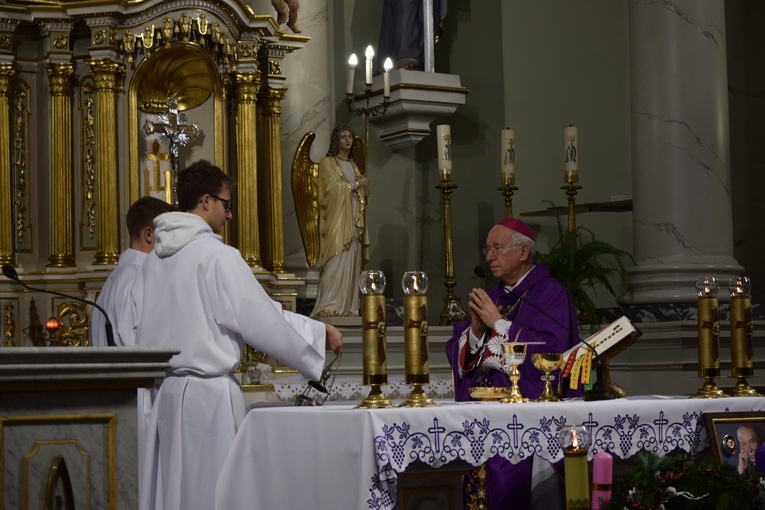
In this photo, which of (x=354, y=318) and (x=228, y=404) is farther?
(x=354, y=318)

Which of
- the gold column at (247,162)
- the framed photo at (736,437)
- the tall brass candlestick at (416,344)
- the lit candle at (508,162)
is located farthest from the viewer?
the lit candle at (508,162)

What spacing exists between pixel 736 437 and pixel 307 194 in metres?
4.16

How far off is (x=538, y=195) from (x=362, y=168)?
2.47 m

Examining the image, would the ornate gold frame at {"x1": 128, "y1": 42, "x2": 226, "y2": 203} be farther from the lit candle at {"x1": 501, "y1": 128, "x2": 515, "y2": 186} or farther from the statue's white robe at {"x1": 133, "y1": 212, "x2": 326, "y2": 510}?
the statue's white robe at {"x1": 133, "y1": 212, "x2": 326, "y2": 510}

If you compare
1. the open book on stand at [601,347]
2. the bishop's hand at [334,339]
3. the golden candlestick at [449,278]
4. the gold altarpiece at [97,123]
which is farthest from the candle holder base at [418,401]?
the golden candlestick at [449,278]

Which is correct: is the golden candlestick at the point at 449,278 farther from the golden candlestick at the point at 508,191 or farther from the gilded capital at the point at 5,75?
the gilded capital at the point at 5,75

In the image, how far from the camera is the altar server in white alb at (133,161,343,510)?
5145 mm

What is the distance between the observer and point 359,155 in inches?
349

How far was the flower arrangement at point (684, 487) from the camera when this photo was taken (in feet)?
14.4

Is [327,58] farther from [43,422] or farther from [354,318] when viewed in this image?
[43,422]

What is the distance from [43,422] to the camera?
11.2 feet

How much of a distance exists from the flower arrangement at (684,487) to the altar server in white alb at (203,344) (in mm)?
1335

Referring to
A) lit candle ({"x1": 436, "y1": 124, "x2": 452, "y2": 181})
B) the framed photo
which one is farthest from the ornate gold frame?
the framed photo

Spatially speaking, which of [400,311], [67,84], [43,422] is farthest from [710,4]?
[43,422]
